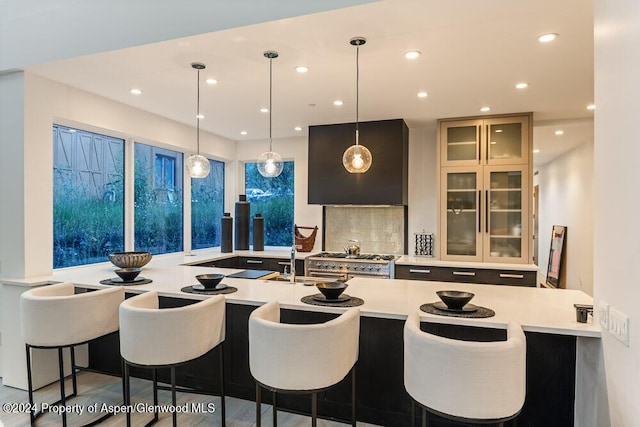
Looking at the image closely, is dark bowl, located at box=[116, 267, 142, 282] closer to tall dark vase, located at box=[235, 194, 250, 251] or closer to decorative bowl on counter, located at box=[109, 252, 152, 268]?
decorative bowl on counter, located at box=[109, 252, 152, 268]

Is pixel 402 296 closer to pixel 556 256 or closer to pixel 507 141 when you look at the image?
pixel 507 141

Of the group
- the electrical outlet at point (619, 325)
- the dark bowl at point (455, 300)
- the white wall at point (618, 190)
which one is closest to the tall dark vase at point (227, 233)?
the dark bowl at point (455, 300)

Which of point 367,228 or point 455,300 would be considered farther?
point 367,228

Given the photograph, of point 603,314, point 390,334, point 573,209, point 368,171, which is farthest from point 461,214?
point 573,209

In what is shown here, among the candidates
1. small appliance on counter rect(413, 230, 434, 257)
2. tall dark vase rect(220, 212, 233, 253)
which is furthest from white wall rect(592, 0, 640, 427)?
tall dark vase rect(220, 212, 233, 253)

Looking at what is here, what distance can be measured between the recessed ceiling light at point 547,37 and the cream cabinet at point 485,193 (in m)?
1.96

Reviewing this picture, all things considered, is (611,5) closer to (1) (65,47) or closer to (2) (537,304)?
(2) (537,304)

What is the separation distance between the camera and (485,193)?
4438 millimetres

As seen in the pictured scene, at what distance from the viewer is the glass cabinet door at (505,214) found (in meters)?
4.30

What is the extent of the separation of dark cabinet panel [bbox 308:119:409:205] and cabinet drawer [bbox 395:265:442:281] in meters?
0.80

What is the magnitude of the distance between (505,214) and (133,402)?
13.5 ft

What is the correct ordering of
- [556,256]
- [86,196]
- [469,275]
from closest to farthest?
[86,196] → [469,275] → [556,256]

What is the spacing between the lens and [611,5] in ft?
5.40

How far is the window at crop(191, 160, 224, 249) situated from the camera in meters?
5.55
